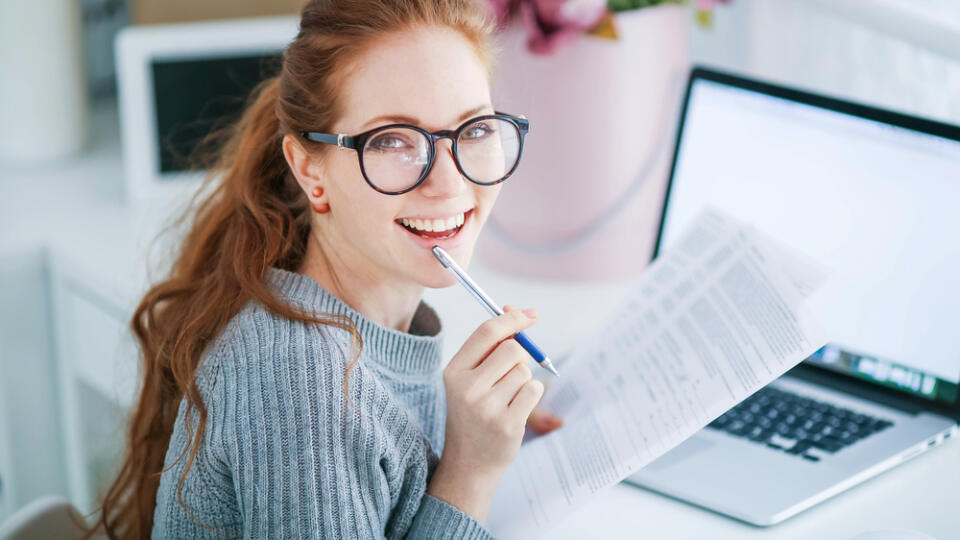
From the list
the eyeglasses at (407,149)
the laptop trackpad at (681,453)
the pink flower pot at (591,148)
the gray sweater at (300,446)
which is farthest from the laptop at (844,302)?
the eyeglasses at (407,149)

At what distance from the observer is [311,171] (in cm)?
76

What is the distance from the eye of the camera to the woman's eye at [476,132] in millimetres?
715

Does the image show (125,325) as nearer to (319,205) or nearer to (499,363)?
(319,205)

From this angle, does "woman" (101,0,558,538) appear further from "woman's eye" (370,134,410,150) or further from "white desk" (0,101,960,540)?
"white desk" (0,101,960,540)

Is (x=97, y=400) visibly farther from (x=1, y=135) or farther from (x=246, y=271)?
(x=246, y=271)

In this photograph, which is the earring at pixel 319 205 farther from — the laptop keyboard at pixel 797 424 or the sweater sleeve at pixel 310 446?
the laptop keyboard at pixel 797 424

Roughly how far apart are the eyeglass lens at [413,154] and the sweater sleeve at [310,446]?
0.44ft

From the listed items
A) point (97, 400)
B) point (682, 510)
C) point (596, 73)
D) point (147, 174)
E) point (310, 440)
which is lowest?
point (97, 400)

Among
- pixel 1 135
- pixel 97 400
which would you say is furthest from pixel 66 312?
pixel 1 135

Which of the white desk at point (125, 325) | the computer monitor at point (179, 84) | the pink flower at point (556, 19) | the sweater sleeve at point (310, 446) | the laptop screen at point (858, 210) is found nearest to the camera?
the sweater sleeve at point (310, 446)

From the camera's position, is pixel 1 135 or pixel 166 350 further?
pixel 1 135

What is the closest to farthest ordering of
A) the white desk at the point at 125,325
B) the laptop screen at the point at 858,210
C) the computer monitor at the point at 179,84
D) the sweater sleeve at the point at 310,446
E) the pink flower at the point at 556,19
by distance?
the sweater sleeve at the point at 310,446, the white desk at the point at 125,325, the laptop screen at the point at 858,210, the pink flower at the point at 556,19, the computer monitor at the point at 179,84

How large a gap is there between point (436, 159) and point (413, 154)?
2 cm

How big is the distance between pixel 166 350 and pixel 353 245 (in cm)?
20
